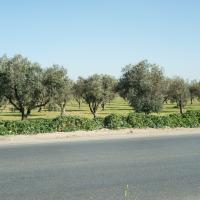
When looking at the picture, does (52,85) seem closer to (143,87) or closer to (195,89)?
(143,87)

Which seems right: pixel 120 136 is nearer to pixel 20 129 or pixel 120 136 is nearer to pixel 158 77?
pixel 20 129

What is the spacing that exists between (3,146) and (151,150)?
7.39 meters

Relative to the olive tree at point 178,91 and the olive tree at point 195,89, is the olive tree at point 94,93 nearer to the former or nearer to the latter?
the olive tree at point 178,91

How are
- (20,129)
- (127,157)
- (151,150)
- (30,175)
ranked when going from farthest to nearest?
1. (20,129)
2. (151,150)
3. (127,157)
4. (30,175)

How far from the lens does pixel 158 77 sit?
5019cm

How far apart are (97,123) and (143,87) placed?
17127 millimetres

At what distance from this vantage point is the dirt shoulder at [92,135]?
27.1 metres

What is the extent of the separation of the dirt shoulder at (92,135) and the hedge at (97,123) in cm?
68

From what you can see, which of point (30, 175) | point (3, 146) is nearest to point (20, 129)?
point (3, 146)

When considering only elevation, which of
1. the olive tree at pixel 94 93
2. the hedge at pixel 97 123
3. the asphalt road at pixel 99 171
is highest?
the olive tree at pixel 94 93

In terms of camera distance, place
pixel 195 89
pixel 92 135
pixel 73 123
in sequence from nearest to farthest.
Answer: pixel 92 135
pixel 73 123
pixel 195 89

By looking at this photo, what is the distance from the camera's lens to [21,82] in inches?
1652

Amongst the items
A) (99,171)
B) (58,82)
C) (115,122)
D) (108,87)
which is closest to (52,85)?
(58,82)

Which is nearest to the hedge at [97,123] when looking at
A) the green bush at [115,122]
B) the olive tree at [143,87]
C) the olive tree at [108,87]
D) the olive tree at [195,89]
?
the green bush at [115,122]
